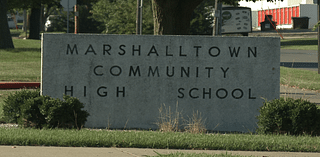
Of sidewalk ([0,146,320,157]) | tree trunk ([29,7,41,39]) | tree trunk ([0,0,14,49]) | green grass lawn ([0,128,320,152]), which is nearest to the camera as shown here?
sidewalk ([0,146,320,157])

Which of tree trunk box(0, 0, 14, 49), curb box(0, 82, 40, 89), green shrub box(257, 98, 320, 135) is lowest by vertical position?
green shrub box(257, 98, 320, 135)

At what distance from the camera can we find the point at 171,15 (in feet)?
45.6

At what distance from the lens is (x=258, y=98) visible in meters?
9.02

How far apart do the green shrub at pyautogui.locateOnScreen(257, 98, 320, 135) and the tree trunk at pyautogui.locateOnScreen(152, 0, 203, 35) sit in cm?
667

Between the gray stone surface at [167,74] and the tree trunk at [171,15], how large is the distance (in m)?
4.95

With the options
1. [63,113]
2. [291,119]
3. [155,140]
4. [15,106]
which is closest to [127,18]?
[15,106]

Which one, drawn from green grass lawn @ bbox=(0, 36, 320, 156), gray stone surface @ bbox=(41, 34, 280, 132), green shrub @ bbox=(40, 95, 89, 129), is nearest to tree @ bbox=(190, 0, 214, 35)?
gray stone surface @ bbox=(41, 34, 280, 132)

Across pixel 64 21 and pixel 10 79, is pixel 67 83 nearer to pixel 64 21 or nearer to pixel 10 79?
pixel 10 79

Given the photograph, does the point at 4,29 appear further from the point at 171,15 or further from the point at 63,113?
the point at 63,113

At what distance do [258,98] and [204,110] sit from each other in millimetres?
1086

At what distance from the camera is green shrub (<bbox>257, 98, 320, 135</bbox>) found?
754 cm

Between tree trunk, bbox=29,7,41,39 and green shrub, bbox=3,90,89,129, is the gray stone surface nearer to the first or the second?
green shrub, bbox=3,90,89,129

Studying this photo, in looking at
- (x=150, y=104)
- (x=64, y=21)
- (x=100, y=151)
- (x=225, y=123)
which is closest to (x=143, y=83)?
(x=150, y=104)

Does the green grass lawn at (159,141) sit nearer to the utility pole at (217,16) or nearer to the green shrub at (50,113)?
the green shrub at (50,113)
